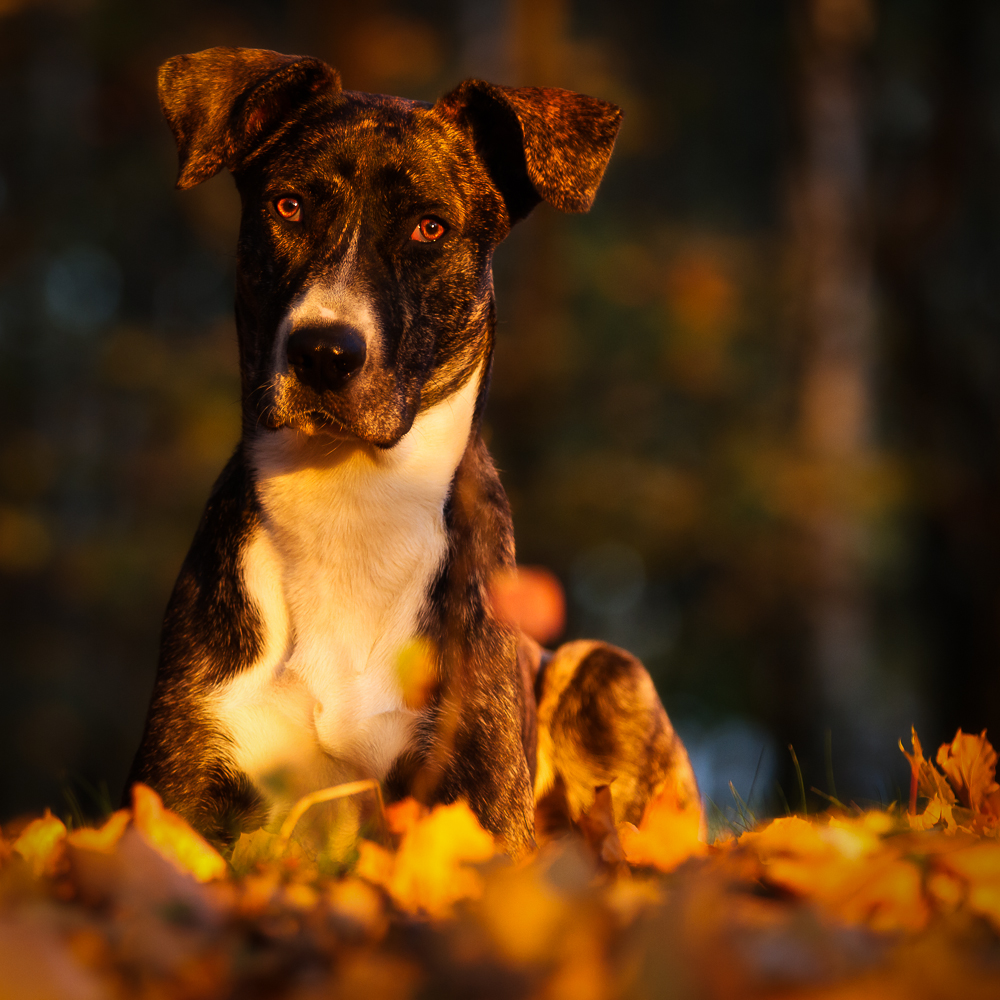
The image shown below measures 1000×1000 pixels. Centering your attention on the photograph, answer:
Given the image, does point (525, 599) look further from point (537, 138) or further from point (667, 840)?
point (537, 138)

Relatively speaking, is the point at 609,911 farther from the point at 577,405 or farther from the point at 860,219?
the point at 577,405

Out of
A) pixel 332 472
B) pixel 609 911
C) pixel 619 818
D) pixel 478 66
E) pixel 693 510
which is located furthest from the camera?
pixel 693 510

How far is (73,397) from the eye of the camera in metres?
17.8

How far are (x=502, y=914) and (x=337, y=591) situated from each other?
1669 millimetres

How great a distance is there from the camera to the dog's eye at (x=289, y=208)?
296 cm

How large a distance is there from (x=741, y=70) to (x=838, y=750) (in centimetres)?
1385

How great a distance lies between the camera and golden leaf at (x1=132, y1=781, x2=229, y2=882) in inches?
A: 69.2

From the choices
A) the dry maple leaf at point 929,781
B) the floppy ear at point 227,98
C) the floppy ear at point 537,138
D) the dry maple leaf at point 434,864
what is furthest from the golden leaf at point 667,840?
the floppy ear at point 227,98

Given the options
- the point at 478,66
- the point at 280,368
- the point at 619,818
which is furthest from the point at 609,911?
the point at 478,66

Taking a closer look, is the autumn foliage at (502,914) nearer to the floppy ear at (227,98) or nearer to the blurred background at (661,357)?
the floppy ear at (227,98)

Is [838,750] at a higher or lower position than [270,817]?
lower

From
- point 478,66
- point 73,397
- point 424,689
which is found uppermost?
point 478,66

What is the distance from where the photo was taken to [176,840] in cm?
180

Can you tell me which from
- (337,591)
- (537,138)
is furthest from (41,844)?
(537,138)
